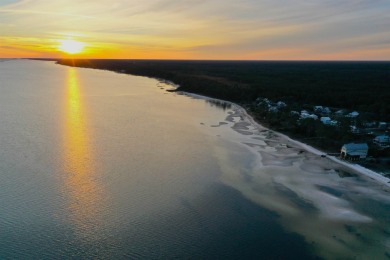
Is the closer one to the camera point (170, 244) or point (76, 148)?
point (170, 244)

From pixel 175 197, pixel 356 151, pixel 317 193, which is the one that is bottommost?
pixel 175 197

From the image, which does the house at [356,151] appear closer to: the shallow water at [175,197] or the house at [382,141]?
the shallow water at [175,197]

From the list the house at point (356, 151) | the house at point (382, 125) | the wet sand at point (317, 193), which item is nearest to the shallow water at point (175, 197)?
the wet sand at point (317, 193)

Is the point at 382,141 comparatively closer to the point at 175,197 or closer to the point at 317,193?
the point at 317,193

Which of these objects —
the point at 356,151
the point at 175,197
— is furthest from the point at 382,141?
the point at 175,197

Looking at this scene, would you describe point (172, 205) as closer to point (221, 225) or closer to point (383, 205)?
point (221, 225)

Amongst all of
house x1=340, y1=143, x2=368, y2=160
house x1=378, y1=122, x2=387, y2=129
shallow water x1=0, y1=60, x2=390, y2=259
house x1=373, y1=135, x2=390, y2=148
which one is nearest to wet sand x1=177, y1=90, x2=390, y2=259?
shallow water x1=0, y1=60, x2=390, y2=259

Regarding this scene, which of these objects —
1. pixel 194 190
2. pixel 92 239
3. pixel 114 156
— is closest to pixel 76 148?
pixel 114 156

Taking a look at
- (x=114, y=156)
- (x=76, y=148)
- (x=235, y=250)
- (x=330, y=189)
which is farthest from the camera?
(x=76, y=148)
